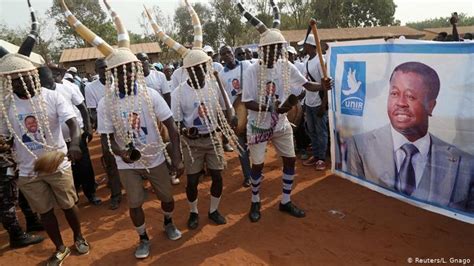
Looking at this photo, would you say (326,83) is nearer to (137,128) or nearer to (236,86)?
(236,86)

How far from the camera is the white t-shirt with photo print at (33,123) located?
3398 millimetres

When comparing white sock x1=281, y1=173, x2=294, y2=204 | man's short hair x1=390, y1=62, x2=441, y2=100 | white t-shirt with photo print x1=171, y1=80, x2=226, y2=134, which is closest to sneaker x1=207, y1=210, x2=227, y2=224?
white sock x1=281, y1=173, x2=294, y2=204

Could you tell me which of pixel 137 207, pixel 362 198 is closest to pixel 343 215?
pixel 362 198

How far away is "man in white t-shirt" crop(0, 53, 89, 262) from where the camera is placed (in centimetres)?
329

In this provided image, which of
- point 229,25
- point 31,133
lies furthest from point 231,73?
point 229,25

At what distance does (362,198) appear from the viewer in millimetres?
4883

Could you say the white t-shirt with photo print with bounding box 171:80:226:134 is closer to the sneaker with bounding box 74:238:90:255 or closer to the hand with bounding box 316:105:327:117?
the sneaker with bounding box 74:238:90:255

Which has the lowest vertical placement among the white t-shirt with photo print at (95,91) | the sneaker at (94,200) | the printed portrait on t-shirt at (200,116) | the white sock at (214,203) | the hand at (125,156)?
the sneaker at (94,200)

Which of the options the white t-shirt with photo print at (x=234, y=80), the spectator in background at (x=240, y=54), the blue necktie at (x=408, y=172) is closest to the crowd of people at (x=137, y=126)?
the blue necktie at (x=408, y=172)

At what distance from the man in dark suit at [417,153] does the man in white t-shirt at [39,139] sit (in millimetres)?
3473

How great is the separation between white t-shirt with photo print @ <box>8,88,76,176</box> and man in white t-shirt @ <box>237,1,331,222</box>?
6.48 ft

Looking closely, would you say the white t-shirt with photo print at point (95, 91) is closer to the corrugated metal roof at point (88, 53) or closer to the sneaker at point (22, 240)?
the sneaker at point (22, 240)

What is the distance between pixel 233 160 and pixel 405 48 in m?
4.08

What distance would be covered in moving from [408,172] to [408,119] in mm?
611
